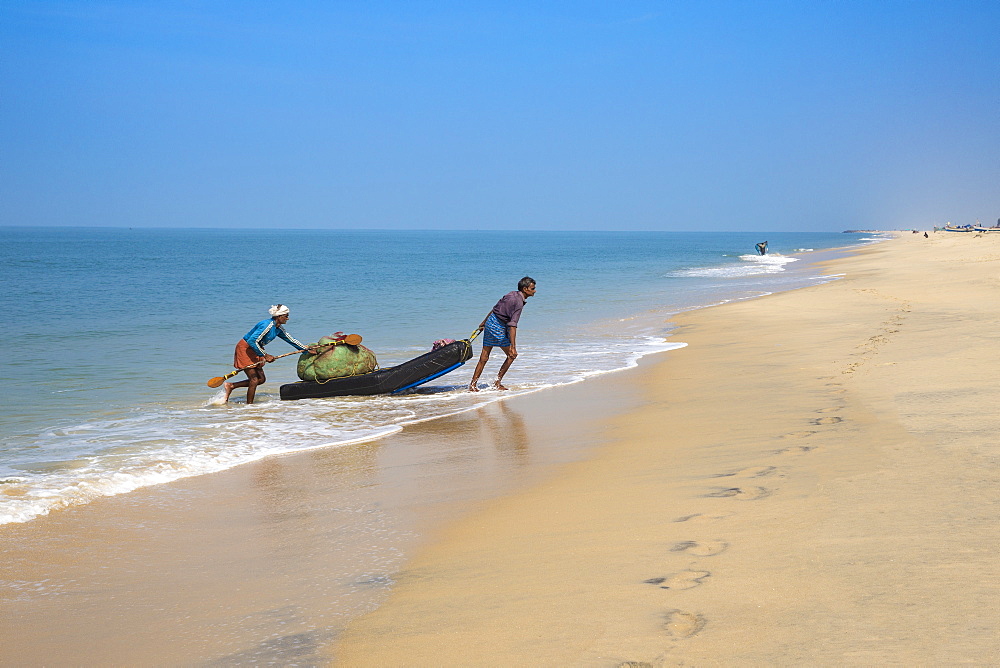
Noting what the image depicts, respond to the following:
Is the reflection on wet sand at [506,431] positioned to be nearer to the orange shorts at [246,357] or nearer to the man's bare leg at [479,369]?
the man's bare leg at [479,369]

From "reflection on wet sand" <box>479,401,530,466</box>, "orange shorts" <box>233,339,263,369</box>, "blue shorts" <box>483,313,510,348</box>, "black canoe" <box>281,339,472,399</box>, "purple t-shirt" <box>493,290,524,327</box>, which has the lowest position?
"reflection on wet sand" <box>479,401,530,466</box>

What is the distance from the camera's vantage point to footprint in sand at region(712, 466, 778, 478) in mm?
5426

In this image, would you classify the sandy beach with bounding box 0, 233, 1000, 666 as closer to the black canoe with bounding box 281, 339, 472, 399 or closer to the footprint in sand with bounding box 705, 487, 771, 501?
the footprint in sand with bounding box 705, 487, 771, 501

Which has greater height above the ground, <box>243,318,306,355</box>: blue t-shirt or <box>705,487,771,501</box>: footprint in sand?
<box>243,318,306,355</box>: blue t-shirt

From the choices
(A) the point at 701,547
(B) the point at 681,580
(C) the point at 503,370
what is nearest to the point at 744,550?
(A) the point at 701,547

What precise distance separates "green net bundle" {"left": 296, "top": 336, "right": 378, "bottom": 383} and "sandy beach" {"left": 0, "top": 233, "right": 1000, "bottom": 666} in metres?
3.04

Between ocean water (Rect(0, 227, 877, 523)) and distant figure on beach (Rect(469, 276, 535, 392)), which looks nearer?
ocean water (Rect(0, 227, 877, 523))

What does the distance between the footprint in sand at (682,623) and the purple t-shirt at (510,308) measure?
26.6 ft

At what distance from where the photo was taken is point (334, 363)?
37.1ft

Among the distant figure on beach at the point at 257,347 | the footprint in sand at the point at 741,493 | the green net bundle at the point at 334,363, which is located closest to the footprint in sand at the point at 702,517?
the footprint in sand at the point at 741,493

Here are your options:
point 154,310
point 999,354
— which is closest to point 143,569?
point 999,354

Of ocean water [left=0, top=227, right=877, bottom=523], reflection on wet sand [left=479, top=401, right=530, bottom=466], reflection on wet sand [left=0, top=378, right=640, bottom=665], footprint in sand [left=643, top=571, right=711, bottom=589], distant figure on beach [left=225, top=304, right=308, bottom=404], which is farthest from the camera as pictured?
distant figure on beach [left=225, top=304, right=308, bottom=404]

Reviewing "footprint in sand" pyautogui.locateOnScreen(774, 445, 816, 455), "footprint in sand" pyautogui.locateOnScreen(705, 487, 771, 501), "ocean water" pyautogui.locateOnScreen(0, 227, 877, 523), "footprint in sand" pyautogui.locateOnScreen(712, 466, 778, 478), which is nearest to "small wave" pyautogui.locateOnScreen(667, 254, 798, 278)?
"ocean water" pyautogui.locateOnScreen(0, 227, 877, 523)

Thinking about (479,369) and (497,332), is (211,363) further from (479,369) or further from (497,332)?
(497,332)
